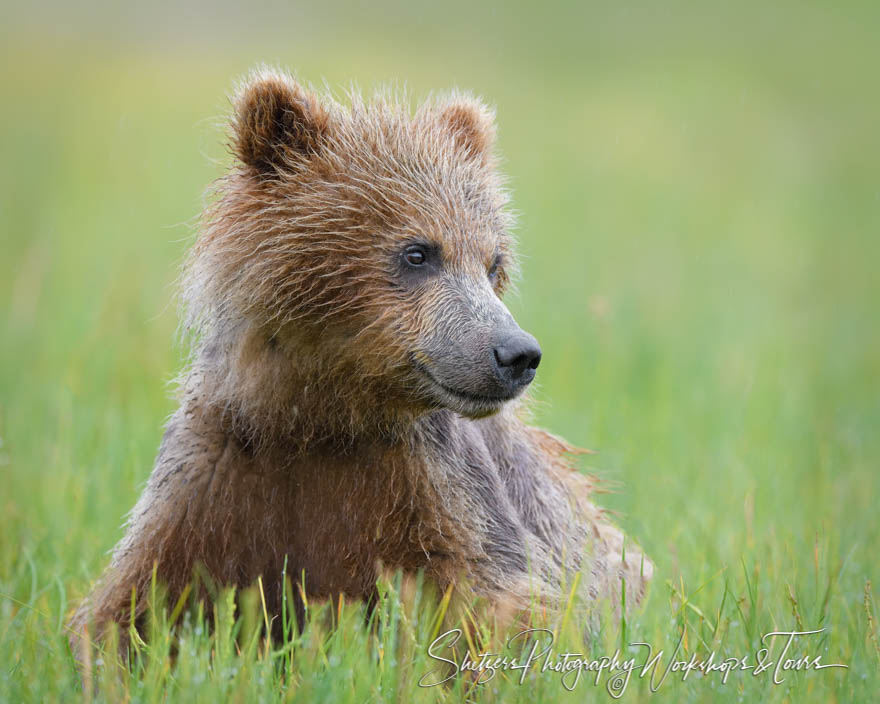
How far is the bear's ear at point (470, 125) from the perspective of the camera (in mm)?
5324

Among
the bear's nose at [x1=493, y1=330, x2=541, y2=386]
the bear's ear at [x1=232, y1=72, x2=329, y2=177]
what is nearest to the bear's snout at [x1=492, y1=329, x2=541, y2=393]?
the bear's nose at [x1=493, y1=330, x2=541, y2=386]

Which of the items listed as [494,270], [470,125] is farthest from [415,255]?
[470,125]

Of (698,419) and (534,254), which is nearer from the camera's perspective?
(698,419)

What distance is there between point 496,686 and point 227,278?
195 cm

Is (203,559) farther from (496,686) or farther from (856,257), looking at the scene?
(856,257)

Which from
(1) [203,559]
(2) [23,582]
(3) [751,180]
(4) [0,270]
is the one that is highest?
(3) [751,180]

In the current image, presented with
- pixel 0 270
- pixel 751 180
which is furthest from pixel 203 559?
pixel 751 180

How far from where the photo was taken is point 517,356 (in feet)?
14.3

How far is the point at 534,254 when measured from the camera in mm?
13148

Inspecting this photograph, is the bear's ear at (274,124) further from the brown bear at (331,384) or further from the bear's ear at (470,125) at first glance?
the bear's ear at (470,125)

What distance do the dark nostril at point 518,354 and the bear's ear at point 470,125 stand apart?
1270 millimetres

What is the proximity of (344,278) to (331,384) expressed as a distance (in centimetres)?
43

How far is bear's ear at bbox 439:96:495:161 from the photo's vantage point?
5.32 meters

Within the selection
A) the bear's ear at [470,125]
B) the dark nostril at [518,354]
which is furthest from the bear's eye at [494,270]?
the dark nostril at [518,354]
